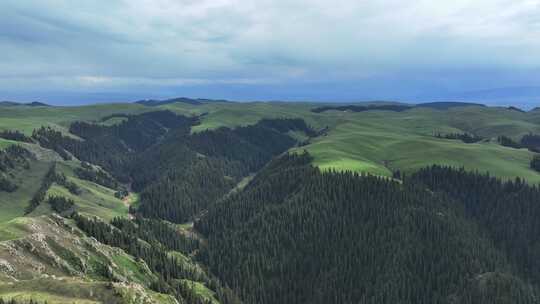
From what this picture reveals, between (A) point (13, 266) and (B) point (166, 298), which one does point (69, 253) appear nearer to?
(A) point (13, 266)

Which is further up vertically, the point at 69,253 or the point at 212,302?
the point at 69,253

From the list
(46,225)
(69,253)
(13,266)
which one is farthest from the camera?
(46,225)

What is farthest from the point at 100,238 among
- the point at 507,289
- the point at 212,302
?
the point at 507,289

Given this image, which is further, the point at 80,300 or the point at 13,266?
the point at 13,266

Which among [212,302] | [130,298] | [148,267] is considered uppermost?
[130,298]

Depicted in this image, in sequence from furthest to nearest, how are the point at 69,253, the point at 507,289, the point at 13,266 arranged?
1. the point at 507,289
2. the point at 69,253
3. the point at 13,266

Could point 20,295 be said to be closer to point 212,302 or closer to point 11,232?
point 11,232

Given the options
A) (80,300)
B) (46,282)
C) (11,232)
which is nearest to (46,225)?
(11,232)

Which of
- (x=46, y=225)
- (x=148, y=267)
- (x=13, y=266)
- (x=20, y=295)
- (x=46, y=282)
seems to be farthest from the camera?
(x=148, y=267)

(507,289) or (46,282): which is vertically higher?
(46,282)
